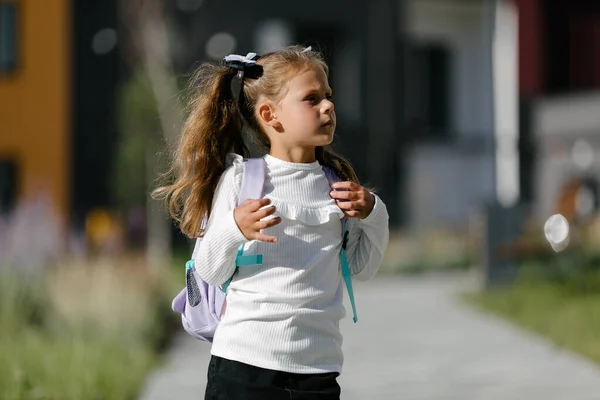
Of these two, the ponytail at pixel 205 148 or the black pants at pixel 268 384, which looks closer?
the black pants at pixel 268 384

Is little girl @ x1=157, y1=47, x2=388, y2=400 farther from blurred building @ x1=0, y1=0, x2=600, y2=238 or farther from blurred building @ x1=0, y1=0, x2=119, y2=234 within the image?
blurred building @ x1=0, y1=0, x2=119, y2=234

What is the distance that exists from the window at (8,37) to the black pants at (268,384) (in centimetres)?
1745

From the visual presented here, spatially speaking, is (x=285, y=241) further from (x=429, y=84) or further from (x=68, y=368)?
(x=429, y=84)

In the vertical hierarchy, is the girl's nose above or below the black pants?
above

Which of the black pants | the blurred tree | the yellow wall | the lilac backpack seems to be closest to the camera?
the black pants

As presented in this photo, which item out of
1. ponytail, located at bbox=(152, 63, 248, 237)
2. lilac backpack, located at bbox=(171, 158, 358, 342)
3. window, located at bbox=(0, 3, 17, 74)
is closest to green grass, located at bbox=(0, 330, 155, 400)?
lilac backpack, located at bbox=(171, 158, 358, 342)

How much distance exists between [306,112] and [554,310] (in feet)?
24.6

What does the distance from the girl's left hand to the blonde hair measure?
0.25m

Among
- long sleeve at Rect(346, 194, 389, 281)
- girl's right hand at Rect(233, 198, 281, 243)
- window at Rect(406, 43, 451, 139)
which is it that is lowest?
window at Rect(406, 43, 451, 139)

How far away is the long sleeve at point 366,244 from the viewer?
134 inches

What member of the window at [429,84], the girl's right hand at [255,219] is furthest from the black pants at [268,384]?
the window at [429,84]

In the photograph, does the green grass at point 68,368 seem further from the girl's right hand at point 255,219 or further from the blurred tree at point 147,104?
the blurred tree at point 147,104

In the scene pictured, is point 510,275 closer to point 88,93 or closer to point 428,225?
point 428,225

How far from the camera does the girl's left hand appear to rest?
130 inches
